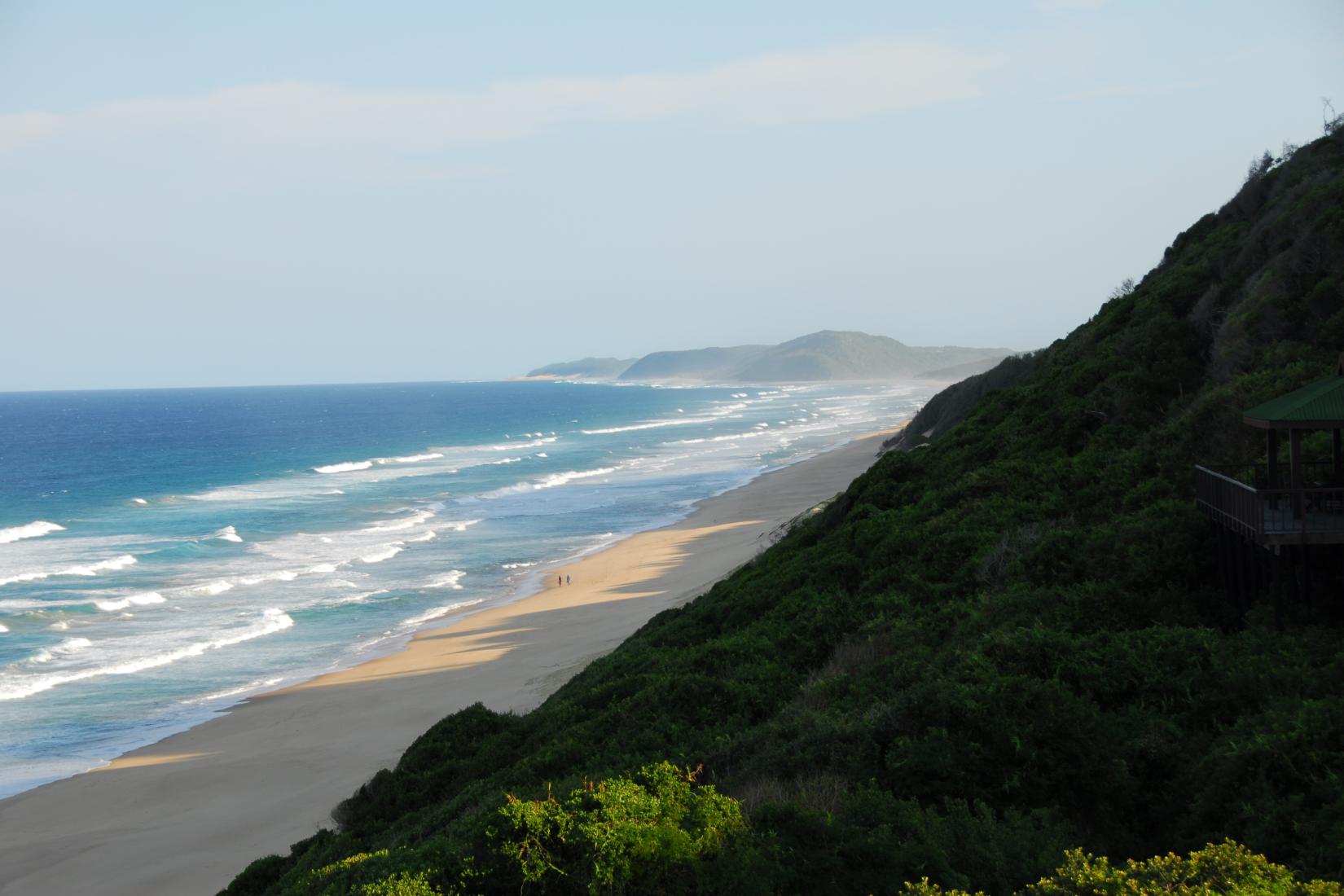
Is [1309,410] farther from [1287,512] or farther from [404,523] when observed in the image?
[404,523]

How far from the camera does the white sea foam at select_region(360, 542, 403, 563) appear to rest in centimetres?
3850

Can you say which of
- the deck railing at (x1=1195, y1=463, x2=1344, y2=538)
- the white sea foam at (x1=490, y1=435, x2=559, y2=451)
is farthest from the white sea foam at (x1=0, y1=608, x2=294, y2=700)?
the white sea foam at (x1=490, y1=435, x2=559, y2=451)

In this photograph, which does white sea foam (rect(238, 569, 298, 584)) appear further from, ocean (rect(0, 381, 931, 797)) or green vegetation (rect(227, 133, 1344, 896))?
green vegetation (rect(227, 133, 1344, 896))

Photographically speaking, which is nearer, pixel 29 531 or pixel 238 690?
pixel 238 690

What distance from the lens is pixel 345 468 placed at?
74.9 metres

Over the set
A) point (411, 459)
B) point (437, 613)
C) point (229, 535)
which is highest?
point (411, 459)

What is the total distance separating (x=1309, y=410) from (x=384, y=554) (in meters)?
33.7

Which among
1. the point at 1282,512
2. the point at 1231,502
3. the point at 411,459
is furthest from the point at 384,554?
the point at 411,459

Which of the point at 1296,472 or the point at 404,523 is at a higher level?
the point at 1296,472

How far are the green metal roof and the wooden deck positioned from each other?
0.61 meters

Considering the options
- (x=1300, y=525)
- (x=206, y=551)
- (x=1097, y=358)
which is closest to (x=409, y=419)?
(x=206, y=551)

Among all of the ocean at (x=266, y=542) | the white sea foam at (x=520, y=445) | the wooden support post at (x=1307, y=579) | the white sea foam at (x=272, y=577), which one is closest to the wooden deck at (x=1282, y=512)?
the wooden support post at (x=1307, y=579)

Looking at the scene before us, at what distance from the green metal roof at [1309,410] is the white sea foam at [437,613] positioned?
75.2 ft

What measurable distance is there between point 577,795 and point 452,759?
239 inches
